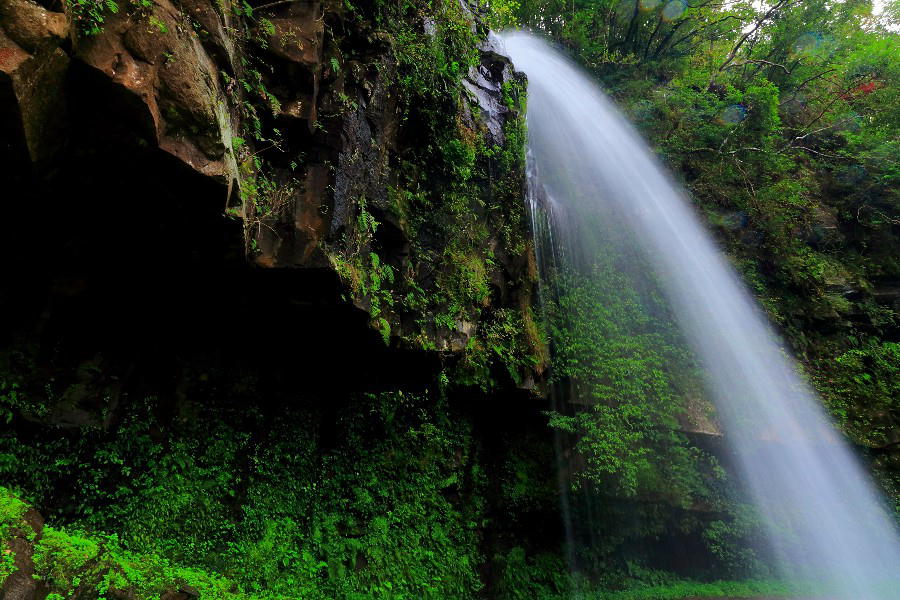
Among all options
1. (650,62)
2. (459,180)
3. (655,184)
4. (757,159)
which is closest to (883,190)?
(757,159)

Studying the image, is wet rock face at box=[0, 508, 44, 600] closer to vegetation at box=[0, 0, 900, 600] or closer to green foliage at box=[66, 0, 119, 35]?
vegetation at box=[0, 0, 900, 600]

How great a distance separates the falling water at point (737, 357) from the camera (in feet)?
29.1

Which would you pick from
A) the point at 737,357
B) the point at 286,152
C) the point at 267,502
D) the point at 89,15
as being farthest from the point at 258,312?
the point at 737,357

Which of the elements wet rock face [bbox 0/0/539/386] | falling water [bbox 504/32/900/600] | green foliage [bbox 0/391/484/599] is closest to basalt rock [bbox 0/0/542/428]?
wet rock face [bbox 0/0/539/386]

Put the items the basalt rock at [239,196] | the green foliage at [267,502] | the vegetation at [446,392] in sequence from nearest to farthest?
the basalt rock at [239,196], the green foliage at [267,502], the vegetation at [446,392]

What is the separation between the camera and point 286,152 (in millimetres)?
4863

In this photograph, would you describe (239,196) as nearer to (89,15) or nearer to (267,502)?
(89,15)

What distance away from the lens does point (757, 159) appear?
12055 mm

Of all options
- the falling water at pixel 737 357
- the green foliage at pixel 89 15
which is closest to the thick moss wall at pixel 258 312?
the green foliage at pixel 89 15

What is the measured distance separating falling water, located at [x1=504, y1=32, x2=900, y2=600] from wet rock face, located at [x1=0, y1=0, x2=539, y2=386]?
9.47 ft

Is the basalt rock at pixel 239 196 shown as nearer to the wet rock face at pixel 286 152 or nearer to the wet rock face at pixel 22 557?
the wet rock face at pixel 286 152

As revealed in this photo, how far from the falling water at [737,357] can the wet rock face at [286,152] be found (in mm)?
2886

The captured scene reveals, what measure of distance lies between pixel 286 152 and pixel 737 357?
10303mm

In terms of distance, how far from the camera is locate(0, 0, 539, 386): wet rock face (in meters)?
3.15
